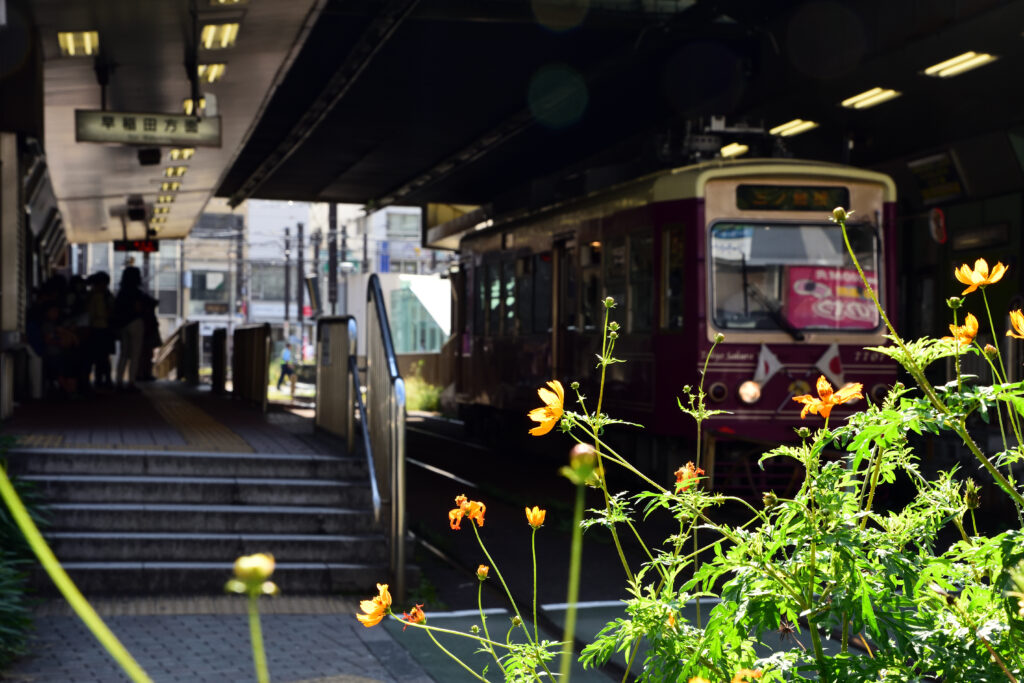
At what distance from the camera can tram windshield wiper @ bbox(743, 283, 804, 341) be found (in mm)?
11672

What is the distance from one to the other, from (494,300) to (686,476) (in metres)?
15.1

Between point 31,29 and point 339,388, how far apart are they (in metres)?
4.81

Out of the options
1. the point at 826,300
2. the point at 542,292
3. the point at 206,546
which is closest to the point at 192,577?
the point at 206,546

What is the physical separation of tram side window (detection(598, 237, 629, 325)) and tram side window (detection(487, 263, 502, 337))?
13.1 ft

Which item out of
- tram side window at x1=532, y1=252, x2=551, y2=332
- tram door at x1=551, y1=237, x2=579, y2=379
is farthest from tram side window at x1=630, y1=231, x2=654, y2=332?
tram side window at x1=532, y1=252, x2=551, y2=332

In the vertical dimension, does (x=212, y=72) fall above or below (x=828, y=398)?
above

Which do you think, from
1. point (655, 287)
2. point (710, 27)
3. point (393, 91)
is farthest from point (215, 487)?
point (393, 91)

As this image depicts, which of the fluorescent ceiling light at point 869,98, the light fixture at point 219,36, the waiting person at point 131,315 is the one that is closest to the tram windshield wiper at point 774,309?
the fluorescent ceiling light at point 869,98

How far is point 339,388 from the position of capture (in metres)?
10.7

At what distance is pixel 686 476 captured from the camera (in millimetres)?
2455

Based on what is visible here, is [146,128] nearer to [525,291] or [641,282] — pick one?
[525,291]

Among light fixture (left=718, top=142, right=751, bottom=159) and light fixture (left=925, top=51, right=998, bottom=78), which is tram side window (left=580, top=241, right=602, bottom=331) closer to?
light fixture (left=718, top=142, right=751, bottom=159)

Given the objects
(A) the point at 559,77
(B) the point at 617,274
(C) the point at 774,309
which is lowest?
(C) the point at 774,309

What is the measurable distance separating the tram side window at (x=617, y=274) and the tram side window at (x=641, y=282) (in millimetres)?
158
